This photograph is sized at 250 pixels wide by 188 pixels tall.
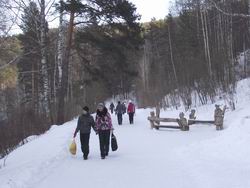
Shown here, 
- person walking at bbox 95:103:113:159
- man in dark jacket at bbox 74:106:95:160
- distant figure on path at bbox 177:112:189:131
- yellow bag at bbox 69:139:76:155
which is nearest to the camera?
man in dark jacket at bbox 74:106:95:160

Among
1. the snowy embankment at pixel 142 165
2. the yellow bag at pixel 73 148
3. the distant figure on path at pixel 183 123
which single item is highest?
the distant figure on path at pixel 183 123

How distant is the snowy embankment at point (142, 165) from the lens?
1062 cm

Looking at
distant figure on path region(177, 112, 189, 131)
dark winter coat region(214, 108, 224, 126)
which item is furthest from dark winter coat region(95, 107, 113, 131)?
distant figure on path region(177, 112, 189, 131)

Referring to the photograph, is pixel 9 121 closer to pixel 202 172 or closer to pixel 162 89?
pixel 202 172

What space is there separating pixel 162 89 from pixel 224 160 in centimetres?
3650

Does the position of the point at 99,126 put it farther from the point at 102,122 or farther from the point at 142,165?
the point at 142,165

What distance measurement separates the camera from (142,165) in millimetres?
13211

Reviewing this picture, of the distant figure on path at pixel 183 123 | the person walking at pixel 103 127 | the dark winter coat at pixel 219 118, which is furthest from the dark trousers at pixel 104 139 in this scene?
the distant figure on path at pixel 183 123

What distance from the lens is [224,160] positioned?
13000mm

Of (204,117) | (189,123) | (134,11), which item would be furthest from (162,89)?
(189,123)

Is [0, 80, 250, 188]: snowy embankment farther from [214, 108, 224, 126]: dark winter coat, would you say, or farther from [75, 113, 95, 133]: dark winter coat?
[214, 108, 224, 126]: dark winter coat

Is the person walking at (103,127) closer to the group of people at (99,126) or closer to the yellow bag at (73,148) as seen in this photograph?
the group of people at (99,126)

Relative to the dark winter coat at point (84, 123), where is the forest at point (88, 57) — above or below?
above

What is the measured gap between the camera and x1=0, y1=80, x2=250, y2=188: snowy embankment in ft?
A: 34.8
